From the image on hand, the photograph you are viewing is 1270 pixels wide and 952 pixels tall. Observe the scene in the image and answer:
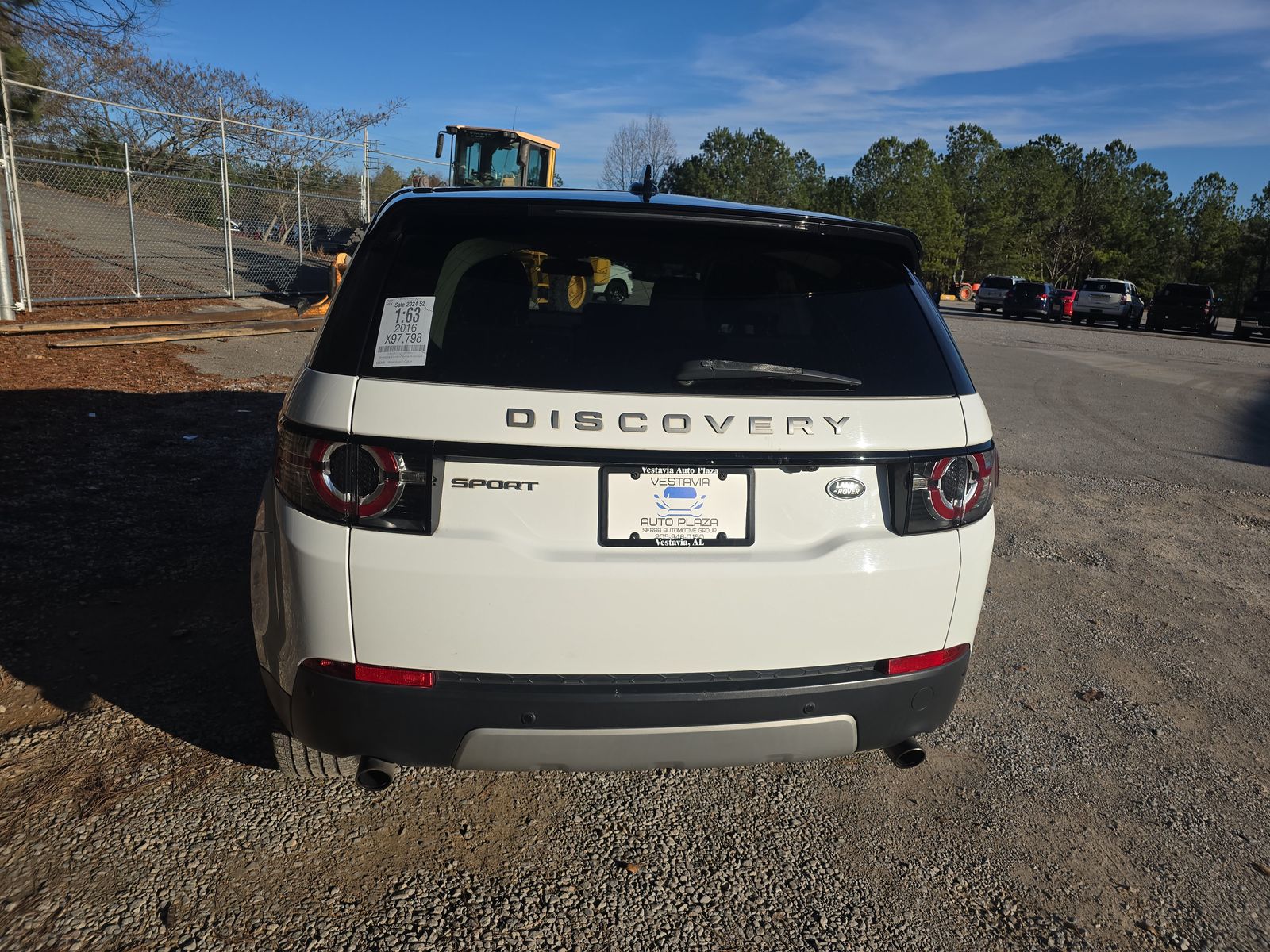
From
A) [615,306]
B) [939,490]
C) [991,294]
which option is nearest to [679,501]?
[615,306]

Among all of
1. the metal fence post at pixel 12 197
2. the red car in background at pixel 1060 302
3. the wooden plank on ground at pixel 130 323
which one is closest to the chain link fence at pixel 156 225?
the metal fence post at pixel 12 197

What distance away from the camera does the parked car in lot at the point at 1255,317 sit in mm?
32062

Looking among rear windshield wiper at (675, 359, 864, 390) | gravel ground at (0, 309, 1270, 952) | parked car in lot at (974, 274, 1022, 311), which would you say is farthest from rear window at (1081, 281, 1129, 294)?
rear windshield wiper at (675, 359, 864, 390)

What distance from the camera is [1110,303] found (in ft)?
115

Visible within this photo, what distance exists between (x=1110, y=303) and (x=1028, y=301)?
11.6 ft

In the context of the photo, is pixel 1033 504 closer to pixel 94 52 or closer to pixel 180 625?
pixel 180 625

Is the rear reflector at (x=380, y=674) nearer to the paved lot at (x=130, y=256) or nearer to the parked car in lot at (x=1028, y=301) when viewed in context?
the paved lot at (x=130, y=256)

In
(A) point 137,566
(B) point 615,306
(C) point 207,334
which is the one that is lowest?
(A) point 137,566

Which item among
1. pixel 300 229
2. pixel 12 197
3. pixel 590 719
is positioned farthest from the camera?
pixel 300 229

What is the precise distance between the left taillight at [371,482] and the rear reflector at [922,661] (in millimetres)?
1249

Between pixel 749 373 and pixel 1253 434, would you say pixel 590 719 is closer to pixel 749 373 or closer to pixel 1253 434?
pixel 749 373

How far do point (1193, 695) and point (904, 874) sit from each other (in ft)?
6.56

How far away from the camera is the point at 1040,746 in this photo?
3320 mm

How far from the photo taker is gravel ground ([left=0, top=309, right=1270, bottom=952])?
2336 millimetres
